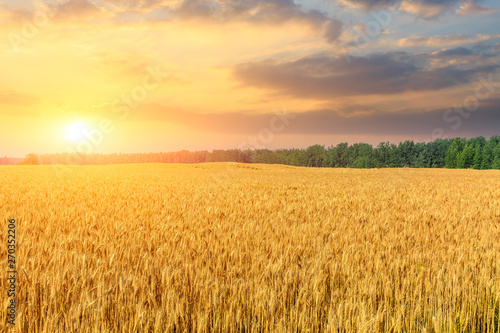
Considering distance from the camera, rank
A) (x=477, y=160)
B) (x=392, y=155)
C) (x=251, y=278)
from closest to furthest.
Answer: (x=251, y=278), (x=477, y=160), (x=392, y=155)

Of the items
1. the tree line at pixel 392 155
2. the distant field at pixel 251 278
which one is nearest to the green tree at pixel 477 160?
the tree line at pixel 392 155

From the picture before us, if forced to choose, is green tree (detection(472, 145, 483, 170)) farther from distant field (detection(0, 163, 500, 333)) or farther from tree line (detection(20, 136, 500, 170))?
distant field (detection(0, 163, 500, 333))

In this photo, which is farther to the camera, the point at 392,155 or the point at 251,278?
the point at 392,155

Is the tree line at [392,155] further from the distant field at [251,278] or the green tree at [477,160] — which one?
the distant field at [251,278]

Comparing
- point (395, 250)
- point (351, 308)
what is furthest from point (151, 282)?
point (395, 250)

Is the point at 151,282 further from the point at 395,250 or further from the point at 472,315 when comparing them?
the point at 395,250

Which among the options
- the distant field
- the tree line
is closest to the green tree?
the tree line

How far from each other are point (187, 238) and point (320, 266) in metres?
2.60

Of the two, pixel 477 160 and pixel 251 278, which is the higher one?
pixel 477 160

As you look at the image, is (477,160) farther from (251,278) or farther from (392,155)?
(251,278)

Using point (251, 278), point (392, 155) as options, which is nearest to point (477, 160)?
point (392, 155)

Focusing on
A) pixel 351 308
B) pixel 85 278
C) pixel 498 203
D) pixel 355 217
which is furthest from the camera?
pixel 498 203

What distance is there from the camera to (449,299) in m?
3.86

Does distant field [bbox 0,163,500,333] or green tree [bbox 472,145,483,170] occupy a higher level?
green tree [bbox 472,145,483,170]
